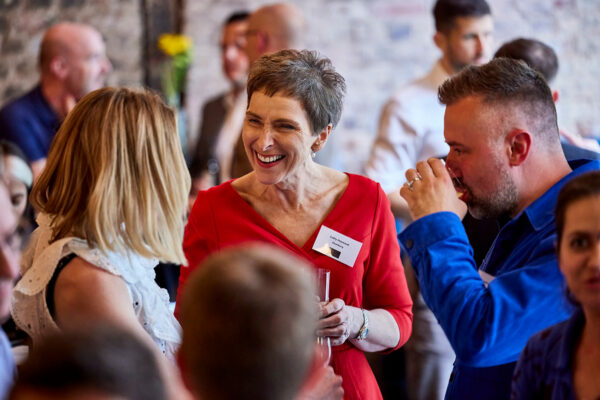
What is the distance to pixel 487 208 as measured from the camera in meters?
1.98

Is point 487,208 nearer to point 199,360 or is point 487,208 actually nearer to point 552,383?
point 552,383

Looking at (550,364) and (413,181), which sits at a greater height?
(413,181)

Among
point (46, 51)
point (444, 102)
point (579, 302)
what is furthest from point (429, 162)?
point (46, 51)

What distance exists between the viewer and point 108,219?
1.78 metres

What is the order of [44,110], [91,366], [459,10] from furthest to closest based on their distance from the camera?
[44,110] < [459,10] < [91,366]

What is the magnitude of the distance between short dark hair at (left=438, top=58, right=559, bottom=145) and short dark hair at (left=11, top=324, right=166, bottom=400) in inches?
53.4

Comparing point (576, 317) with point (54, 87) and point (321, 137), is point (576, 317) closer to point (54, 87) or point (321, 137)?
point (321, 137)

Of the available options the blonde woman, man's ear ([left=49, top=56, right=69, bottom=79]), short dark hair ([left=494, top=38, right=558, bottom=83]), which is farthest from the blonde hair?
man's ear ([left=49, top=56, right=69, bottom=79])

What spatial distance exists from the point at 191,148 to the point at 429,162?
4751 mm

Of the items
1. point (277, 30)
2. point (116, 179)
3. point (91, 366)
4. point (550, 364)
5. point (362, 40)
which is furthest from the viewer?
point (362, 40)

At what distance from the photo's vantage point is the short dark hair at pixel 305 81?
2.11 metres

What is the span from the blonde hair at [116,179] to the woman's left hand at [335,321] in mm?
428

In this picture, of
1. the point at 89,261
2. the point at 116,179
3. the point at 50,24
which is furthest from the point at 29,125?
the point at 89,261

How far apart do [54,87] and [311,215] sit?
2.97 metres
